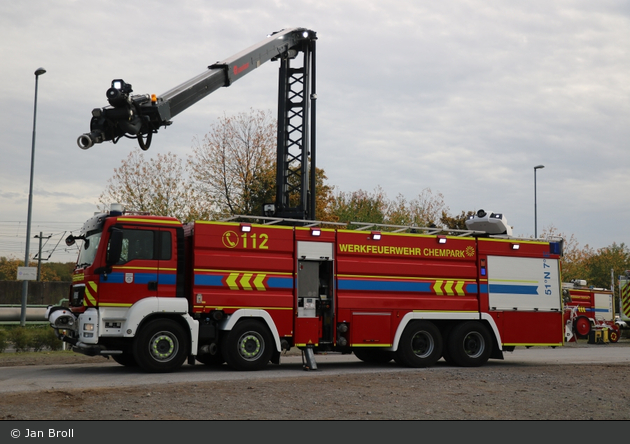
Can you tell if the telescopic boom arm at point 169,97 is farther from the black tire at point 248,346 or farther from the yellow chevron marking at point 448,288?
the yellow chevron marking at point 448,288

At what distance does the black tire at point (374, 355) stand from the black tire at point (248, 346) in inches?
111

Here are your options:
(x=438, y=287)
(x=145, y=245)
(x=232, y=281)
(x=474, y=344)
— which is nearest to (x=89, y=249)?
(x=145, y=245)

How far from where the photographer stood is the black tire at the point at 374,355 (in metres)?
16.3

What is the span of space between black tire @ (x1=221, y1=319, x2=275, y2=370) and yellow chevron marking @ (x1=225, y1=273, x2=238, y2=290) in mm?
720

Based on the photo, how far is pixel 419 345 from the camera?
1577cm

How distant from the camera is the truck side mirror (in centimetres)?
1279

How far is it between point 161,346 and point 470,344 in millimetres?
7214

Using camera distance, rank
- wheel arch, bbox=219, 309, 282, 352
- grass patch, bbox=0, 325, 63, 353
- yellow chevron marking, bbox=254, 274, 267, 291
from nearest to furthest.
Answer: wheel arch, bbox=219, 309, 282, 352, yellow chevron marking, bbox=254, 274, 267, 291, grass patch, bbox=0, 325, 63, 353

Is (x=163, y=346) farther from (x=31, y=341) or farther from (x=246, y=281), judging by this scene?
(x=31, y=341)

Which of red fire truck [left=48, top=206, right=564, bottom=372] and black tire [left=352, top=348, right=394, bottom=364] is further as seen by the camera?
black tire [left=352, top=348, right=394, bottom=364]

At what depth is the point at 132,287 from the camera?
13062 millimetres

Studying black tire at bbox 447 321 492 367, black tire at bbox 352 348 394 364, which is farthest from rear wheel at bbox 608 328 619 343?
black tire at bbox 352 348 394 364

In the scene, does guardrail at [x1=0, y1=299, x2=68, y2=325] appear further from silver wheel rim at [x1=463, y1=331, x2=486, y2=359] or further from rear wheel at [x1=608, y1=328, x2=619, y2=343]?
rear wheel at [x1=608, y1=328, x2=619, y2=343]

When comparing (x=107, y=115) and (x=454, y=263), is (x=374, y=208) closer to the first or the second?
(x=454, y=263)
